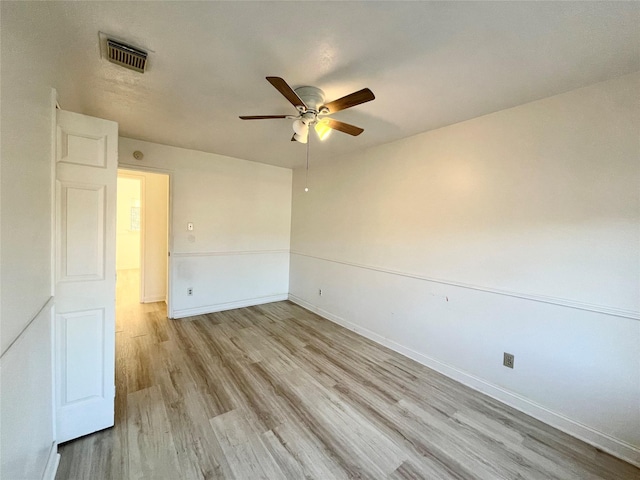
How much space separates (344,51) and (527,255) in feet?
6.93

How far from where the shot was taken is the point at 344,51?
160cm

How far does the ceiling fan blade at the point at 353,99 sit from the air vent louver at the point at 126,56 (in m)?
1.26

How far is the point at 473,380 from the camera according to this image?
246cm

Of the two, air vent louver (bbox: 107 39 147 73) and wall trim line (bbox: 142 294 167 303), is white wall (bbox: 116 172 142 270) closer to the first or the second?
wall trim line (bbox: 142 294 167 303)

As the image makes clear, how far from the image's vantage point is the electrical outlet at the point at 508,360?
88.1 inches

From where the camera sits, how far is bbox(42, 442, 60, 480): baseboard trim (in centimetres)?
138

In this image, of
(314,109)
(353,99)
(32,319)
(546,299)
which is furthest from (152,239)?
(546,299)

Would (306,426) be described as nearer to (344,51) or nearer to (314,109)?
(314,109)

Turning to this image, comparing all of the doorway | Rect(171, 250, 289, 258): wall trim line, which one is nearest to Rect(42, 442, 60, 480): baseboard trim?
Rect(171, 250, 289, 258): wall trim line

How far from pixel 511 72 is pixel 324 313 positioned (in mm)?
3596

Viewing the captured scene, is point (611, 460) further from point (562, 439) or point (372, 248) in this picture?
point (372, 248)

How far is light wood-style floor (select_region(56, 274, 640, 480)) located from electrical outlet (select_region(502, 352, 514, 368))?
35 cm

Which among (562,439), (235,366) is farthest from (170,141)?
(562,439)

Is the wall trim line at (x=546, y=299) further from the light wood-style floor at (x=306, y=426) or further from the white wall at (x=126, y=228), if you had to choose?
the white wall at (x=126, y=228)
